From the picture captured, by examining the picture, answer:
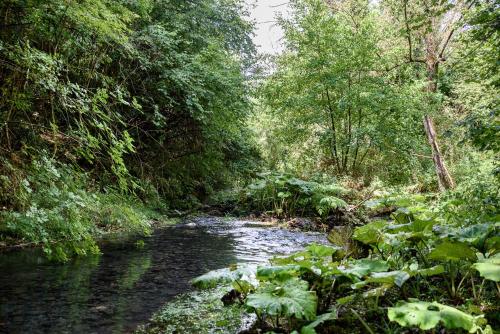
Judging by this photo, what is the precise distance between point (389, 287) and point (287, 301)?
912 mm

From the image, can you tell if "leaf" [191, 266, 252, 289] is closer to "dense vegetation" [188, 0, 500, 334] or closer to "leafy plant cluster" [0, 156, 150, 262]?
"leafy plant cluster" [0, 156, 150, 262]

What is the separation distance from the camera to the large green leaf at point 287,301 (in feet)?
8.12

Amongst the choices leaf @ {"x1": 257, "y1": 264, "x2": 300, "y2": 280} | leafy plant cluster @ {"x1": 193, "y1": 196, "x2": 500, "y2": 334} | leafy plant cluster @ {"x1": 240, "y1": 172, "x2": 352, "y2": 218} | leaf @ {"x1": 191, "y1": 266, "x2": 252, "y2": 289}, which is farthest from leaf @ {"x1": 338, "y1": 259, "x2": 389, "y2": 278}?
leafy plant cluster @ {"x1": 240, "y1": 172, "x2": 352, "y2": 218}

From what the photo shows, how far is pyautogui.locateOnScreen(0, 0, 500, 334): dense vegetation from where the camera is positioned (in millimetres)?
2994

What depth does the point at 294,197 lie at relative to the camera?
38.5 feet

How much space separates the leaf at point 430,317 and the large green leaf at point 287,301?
Answer: 1.91 feet

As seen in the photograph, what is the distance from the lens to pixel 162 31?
952cm

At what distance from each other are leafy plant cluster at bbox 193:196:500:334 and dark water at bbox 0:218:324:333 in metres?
0.83

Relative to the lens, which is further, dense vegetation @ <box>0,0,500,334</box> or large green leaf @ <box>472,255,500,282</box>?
dense vegetation @ <box>0,0,500,334</box>

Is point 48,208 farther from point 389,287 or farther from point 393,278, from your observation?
point 393,278

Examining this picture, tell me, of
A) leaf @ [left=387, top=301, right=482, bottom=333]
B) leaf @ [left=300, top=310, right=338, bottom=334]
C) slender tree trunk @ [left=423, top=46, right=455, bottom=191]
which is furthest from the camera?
slender tree trunk @ [left=423, top=46, right=455, bottom=191]

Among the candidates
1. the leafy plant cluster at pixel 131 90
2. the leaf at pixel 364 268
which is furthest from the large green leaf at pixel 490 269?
the leafy plant cluster at pixel 131 90

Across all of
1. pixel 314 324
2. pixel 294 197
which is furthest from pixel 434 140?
pixel 314 324

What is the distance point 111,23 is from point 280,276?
143 inches
